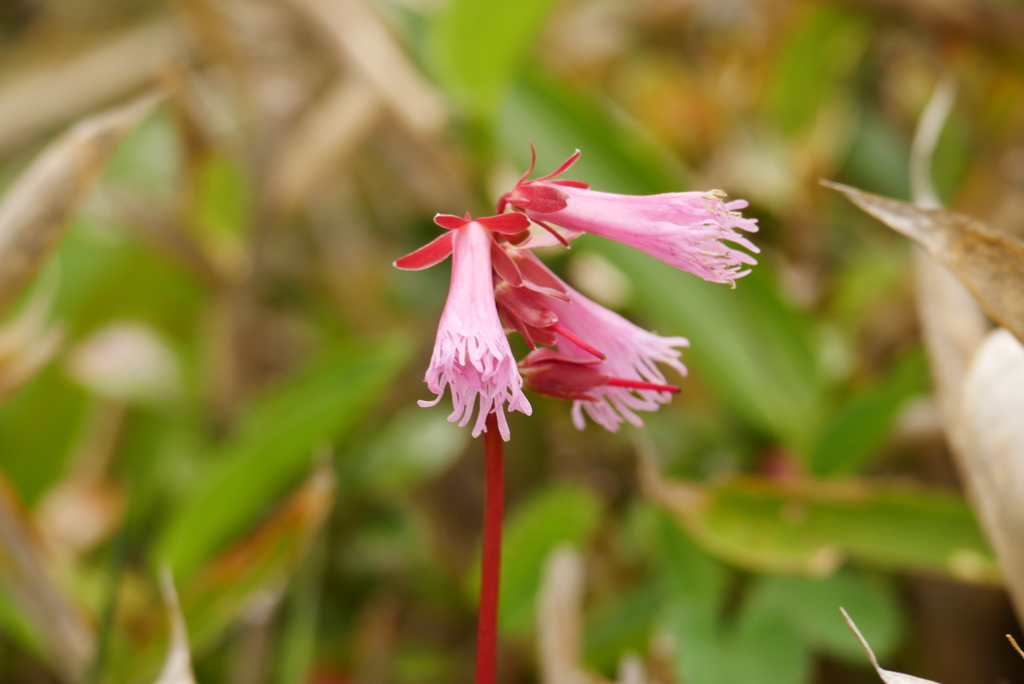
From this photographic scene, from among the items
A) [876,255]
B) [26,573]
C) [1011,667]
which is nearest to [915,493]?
[1011,667]

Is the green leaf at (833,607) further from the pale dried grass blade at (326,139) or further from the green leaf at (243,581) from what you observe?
the pale dried grass blade at (326,139)

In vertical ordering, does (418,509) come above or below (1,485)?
below

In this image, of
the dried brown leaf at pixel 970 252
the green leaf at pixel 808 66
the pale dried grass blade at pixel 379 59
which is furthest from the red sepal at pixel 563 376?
the green leaf at pixel 808 66

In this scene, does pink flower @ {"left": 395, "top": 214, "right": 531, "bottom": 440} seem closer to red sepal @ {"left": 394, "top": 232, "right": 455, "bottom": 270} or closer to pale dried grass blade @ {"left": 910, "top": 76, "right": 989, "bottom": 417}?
red sepal @ {"left": 394, "top": 232, "right": 455, "bottom": 270}

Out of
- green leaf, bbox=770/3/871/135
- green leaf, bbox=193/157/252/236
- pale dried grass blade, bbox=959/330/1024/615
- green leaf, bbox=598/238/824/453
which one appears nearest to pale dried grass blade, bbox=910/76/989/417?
pale dried grass blade, bbox=959/330/1024/615

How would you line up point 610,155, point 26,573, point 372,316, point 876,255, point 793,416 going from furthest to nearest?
point 372,316, point 876,255, point 610,155, point 793,416, point 26,573

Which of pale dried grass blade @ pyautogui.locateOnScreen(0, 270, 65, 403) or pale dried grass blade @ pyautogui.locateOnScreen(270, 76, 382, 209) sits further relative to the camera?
pale dried grass blade @ pyautogui.locateOnScreen(270, 76, 382, 209)

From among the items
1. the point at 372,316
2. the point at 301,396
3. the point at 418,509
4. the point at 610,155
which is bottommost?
the point at 418,509

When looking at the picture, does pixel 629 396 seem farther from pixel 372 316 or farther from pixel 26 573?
pixel 372 316
